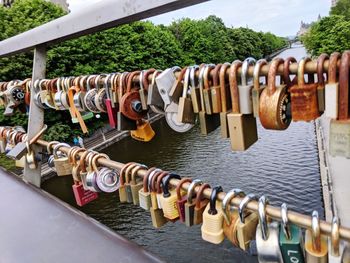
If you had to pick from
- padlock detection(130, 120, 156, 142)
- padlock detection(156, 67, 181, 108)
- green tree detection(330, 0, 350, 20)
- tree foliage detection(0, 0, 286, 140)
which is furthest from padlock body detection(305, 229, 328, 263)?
green tree detection(330, 0, 350, 20)

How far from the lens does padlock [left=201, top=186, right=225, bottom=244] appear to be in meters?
1.06

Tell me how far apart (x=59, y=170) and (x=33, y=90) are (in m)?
0.50

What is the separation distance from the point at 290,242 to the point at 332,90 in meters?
0.39

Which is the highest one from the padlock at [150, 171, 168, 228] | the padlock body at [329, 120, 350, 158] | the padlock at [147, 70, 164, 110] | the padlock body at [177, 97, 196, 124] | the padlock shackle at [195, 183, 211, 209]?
the padlock at [147, 70, 164, 110]

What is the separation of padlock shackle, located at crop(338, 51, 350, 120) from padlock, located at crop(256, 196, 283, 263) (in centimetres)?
32

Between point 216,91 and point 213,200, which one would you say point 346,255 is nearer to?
point 213,200

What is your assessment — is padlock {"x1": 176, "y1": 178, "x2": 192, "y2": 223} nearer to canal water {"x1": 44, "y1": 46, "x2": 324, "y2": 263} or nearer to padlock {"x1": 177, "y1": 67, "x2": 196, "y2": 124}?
padlock {"x1": 177, "y1": 67, "x2": 196, "y2": 124}

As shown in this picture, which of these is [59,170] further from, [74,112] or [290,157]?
[290,157]

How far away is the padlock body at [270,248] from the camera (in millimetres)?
873

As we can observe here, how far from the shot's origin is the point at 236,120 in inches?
39.2

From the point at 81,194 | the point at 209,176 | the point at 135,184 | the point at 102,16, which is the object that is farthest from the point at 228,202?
the point at 209,176

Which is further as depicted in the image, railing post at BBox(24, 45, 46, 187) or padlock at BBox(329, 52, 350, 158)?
railing post at BBox(24, 45, 46, 187)

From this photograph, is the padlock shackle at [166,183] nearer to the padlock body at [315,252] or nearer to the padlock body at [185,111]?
the padlock body at [185,111]

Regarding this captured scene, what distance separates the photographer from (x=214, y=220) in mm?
1062
